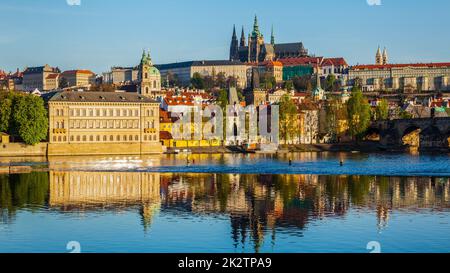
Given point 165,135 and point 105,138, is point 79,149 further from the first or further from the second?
point 165,135

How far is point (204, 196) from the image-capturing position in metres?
42.2

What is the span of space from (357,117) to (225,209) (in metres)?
67.3

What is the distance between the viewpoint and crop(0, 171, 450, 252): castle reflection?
34406 mm

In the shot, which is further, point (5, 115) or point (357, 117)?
point (357, 117)

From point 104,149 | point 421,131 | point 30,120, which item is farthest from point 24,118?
point 421,131

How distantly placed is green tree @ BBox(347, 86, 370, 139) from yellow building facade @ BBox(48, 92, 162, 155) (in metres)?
25.4

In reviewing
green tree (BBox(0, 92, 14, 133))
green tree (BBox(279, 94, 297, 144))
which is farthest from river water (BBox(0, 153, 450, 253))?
green tree (BBox(279, 94, 297, 144))

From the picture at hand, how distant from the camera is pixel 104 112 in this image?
8656cm

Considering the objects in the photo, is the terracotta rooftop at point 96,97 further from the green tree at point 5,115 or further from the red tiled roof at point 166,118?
the red tiled roof at point 166,118

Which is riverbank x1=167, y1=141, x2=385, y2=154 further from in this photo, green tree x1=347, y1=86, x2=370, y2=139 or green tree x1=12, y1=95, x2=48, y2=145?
green tree x1=12, y1=95, x2=48, y2=145
